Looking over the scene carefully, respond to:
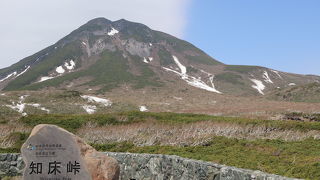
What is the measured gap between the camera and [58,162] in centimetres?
1256

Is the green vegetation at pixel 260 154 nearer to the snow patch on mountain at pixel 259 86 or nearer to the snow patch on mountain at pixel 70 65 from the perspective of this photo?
the snow patch on mountain at pixel 259 86

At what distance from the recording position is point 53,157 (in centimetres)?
1259

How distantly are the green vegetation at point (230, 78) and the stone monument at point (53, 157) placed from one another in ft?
571

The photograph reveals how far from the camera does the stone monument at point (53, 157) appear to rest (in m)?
12.5

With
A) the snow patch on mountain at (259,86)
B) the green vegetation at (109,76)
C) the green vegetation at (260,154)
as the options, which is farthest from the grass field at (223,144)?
the snow patch on mountain at (259,86)

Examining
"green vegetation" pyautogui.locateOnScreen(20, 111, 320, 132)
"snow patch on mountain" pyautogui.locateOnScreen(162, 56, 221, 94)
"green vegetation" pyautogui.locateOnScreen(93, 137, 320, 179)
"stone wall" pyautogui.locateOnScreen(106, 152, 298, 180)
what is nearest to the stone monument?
"stone wall" pyautogui.locateOnScreen(106, 152, 298, 180)

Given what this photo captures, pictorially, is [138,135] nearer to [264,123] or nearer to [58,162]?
[264,123]

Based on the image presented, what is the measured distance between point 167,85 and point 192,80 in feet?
83.1

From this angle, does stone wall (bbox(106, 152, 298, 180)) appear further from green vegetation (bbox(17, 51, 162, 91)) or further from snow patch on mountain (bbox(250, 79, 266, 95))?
snow patch on mountain (bbox(250, 79, 266, 95))

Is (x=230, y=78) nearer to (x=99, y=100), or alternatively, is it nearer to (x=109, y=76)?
(x=109, y=76)

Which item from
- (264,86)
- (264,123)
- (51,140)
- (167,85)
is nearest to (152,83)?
(167,85)

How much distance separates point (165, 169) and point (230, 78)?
17754cm

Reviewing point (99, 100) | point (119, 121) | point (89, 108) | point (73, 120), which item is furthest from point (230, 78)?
point (73, 120)

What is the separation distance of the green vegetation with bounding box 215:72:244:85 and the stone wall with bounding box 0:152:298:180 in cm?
16855
